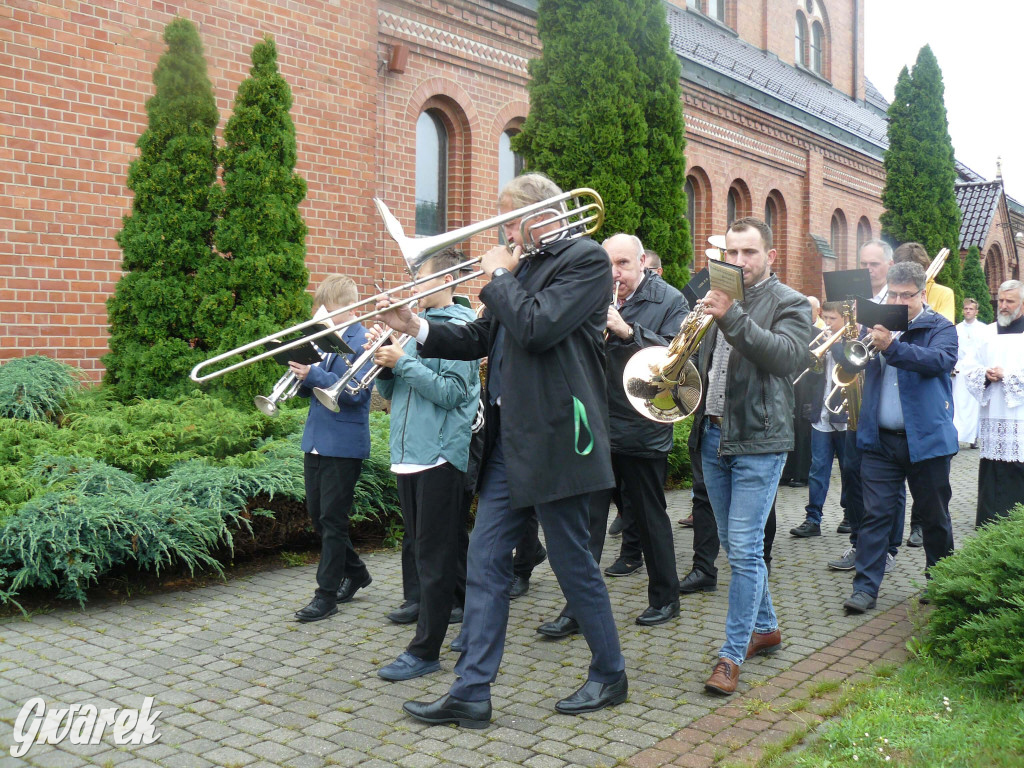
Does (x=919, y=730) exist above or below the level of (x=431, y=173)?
below

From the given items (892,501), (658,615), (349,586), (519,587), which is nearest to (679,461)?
(892,501)

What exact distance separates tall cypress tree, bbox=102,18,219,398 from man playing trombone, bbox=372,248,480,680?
13.1 ft

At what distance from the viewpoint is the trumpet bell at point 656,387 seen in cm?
478

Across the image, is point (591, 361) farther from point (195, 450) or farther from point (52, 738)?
point (195, 450)

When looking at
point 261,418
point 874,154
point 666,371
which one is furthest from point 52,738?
point 874,154

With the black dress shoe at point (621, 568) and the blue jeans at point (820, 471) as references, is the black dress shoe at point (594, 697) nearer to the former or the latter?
the black dress shoe at point (621, 568)

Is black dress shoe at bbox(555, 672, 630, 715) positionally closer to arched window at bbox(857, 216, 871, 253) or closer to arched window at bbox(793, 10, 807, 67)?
arched window at bbox(857, 216, 871, 253)

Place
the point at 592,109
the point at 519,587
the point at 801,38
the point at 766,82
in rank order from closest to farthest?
the point at 519,587 → the point at 592,109 → the point at 766,82 → the point at 801,38

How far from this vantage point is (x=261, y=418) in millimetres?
7398

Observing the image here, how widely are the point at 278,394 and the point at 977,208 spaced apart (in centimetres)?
2955

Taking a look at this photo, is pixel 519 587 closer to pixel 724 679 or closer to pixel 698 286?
pixel 724 679

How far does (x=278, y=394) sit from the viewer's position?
530 centimetres

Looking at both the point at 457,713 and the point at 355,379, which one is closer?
the point at 457,713

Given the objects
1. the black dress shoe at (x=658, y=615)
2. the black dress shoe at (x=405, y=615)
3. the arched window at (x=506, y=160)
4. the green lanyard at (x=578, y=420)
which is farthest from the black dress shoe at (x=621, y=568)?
the arched window at (x=506, y=160)
